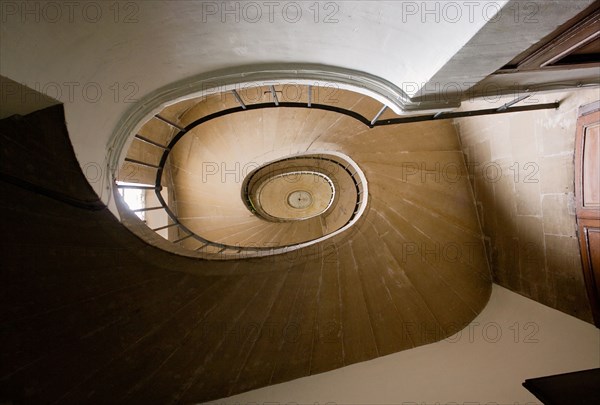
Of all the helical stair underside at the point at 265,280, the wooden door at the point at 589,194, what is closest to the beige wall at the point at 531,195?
the wooden door at the point at 589,194

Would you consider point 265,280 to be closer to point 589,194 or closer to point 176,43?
point 176,43

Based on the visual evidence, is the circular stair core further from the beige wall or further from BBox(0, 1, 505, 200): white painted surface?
BBox(0, 1, 505, 200): white painted surface

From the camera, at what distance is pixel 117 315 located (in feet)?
8.48

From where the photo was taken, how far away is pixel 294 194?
36.6ft

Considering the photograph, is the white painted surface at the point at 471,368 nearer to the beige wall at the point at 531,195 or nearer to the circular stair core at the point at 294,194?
the beige wall at the point at 531,195

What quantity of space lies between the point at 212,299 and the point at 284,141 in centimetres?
371

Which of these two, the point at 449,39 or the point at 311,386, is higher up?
the point at 449,39

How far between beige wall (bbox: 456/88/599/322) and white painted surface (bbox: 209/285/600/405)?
12.4 inches

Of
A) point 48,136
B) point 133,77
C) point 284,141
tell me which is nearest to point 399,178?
point 284,141

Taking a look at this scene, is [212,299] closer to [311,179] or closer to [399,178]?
[399,178]

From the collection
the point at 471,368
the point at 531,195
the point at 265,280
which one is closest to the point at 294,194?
the point at 265,280

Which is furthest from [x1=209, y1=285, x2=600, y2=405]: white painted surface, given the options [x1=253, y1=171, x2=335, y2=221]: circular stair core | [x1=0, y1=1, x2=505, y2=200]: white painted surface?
[x1=253, y1=171, x2=335, y2=221]: circular stair core

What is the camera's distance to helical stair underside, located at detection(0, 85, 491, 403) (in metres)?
2.49

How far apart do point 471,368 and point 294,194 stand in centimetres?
861
